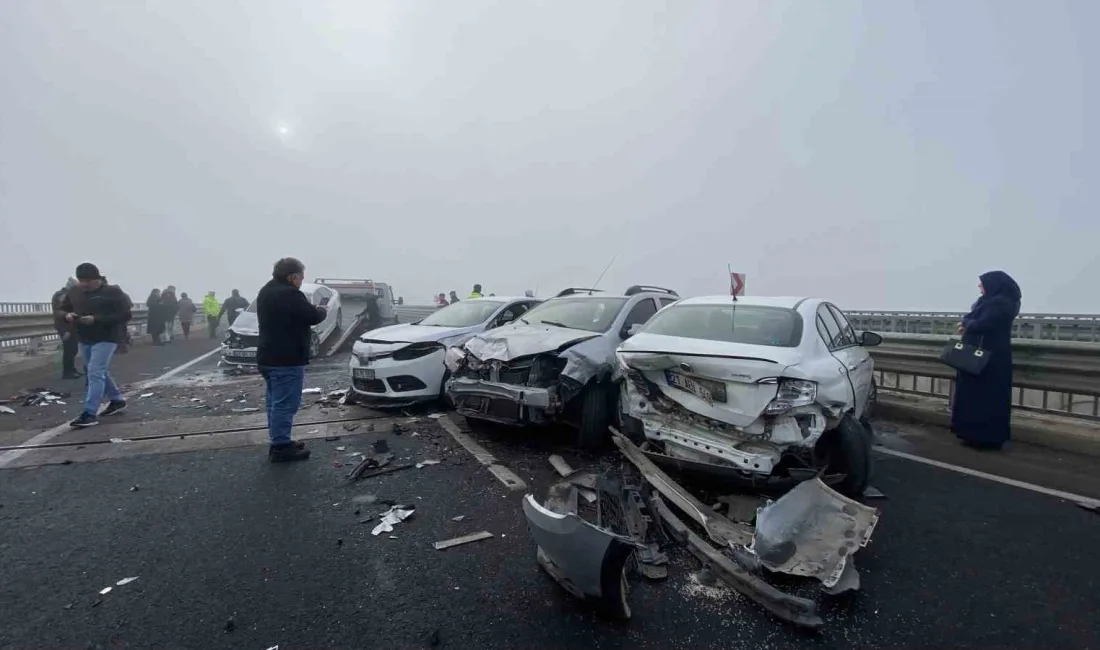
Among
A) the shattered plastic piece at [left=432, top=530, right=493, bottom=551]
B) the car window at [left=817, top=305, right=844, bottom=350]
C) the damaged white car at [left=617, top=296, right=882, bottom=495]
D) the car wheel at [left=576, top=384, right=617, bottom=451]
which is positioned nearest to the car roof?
the damaged white car at [left=617, top=296, right=882, bottom=495]

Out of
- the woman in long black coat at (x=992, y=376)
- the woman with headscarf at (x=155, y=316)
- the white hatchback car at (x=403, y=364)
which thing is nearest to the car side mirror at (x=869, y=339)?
the woman in long black coat at (x=992, y=376)

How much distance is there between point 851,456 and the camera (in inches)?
141

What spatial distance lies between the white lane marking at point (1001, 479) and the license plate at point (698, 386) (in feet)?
8.66

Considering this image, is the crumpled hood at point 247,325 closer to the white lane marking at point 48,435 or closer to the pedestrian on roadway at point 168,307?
the white lane marking at point 48,435

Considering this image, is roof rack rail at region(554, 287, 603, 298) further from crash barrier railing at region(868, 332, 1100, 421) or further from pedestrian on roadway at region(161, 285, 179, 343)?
pedestrian on roadway at region(161, 285, 179, 343)

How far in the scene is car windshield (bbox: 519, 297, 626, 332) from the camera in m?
5.49

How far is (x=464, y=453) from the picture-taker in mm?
4703

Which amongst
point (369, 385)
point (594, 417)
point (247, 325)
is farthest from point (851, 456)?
point (247, 325)

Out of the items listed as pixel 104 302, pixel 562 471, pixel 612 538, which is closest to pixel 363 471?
Answer: pixel 562 471

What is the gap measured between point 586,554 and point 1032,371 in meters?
5.57

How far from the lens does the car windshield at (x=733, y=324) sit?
3.92 meters

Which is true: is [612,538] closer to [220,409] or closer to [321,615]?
[321,615]

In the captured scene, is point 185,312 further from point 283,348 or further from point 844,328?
point 844,328

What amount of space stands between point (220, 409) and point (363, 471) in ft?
11.9
